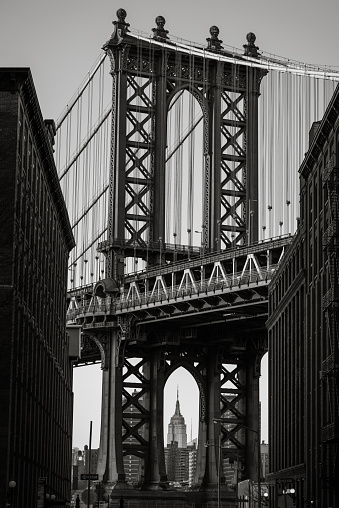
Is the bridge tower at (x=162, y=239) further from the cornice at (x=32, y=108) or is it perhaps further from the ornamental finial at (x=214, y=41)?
the cornice at (x=32, y=108)

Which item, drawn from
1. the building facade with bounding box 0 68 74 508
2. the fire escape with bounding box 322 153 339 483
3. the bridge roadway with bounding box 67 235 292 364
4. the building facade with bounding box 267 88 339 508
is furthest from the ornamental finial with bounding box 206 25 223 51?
the fire escape with bounding box 322 153 339 483

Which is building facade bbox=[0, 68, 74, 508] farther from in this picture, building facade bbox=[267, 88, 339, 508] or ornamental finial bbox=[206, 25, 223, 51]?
ornamental finial bbox=[206, 25, 223, 51]

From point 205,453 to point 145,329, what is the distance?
43.3 feet

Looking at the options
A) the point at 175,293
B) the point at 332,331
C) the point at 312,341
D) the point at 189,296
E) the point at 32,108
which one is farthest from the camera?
the point at 175,293

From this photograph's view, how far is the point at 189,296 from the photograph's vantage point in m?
117

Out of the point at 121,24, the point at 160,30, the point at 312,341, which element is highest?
the point at 121,24

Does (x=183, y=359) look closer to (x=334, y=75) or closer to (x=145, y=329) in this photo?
(x=145, y=329)

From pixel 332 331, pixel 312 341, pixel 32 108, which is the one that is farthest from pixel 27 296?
pixel 312 341

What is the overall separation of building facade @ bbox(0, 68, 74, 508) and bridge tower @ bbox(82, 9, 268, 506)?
30.7 meters

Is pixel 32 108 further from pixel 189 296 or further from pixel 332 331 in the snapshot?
pixel 189 296

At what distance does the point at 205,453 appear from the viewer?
132 meters

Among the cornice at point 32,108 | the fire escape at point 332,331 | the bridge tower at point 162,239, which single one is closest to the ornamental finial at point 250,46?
the bridge tower at point 162,239

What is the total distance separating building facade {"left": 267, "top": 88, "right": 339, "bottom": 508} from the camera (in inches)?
2532

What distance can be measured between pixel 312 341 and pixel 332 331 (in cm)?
949
